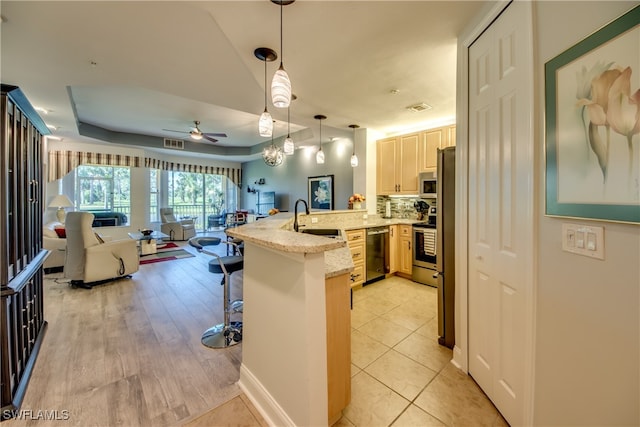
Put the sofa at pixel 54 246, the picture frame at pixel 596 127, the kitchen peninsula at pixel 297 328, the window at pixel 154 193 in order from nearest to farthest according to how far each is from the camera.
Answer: the picture frame at pixel 596 127 < the kitchen peninsula at pixel 297 328 < the sofa at pixel 54 246 < the window at pixel 154 193

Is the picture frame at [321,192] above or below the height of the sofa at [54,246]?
above

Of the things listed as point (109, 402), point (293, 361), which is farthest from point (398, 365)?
point (109, 402)

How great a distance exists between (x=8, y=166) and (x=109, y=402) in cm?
166

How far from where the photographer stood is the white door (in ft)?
4.34

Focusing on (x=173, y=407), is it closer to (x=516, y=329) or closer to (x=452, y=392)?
(x=452, y=392)

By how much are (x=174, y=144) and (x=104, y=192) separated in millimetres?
2314

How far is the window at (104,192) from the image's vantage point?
6852 millimetres

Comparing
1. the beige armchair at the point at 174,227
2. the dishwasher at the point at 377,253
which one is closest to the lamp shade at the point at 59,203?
the beige armchair at the point at 174,227

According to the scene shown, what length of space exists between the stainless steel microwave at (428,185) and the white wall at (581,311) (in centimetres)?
269

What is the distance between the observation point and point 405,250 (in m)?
4.20

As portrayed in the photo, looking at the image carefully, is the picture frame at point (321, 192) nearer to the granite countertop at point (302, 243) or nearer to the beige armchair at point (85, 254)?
the granite countertop at point (302, 243)

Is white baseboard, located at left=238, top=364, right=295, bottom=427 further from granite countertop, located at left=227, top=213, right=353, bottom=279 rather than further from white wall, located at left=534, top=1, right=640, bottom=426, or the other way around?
white wall, located at left=534, top=1, right=640, bottom=426

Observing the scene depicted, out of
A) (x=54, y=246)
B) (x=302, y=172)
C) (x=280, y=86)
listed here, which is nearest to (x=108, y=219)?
(x=54, y=246)

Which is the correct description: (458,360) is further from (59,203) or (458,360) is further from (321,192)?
(59,203)
